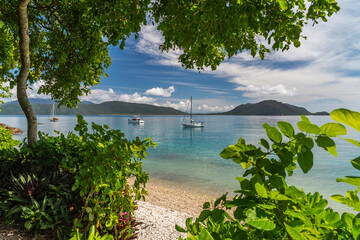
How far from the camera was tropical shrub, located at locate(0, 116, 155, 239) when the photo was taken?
8.39ft

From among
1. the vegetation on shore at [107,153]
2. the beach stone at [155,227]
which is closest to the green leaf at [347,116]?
the vegetation on shore at [107,153]

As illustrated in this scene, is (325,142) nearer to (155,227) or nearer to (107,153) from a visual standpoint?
(107,153)

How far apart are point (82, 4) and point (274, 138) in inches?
271

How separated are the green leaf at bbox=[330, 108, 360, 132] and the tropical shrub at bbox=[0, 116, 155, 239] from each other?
7.54 ft

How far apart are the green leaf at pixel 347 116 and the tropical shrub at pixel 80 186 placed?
2.30 meters

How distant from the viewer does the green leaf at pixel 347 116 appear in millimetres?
563

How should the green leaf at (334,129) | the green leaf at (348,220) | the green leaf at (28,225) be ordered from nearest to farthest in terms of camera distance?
the green leaf at (334,129) < the green leaf at (348,220) < the green leaf at (28,225)

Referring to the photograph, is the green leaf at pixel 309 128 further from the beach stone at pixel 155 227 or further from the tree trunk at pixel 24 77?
the tree trunk at pixel 24 77

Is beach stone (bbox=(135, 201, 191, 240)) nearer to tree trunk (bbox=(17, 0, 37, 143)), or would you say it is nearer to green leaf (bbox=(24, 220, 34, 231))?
green leaf (bbox=(24, 220, 34, 231))

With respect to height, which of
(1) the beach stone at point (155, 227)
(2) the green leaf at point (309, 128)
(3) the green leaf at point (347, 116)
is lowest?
(1) the beach stone at point (155, 227)

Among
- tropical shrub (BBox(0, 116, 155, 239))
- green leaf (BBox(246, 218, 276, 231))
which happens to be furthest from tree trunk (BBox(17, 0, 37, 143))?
green leaf (BBox(246, 218, 276, 231))

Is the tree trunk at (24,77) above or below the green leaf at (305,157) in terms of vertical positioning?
above

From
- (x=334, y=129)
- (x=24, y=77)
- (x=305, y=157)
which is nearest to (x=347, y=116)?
(x=334, y=129)

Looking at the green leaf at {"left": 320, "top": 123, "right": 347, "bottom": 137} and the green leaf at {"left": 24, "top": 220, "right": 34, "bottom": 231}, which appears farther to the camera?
the green leaf at {"left": 24, "top": 220, "right": 34, "bottom": 231}
